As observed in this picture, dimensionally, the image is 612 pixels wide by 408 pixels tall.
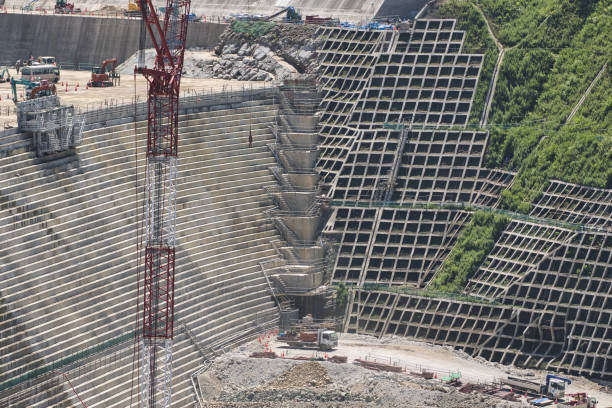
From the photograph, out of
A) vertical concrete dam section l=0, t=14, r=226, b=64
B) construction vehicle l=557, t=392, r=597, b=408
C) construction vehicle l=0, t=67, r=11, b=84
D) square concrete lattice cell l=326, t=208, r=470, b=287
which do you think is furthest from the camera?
vertical concrete dam section l=0, t=14, r=226, b=64

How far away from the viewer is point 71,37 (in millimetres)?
168625

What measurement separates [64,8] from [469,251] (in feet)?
276

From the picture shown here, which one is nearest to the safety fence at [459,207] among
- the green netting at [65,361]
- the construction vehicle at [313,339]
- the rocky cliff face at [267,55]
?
the construction vehicle at [313,339]

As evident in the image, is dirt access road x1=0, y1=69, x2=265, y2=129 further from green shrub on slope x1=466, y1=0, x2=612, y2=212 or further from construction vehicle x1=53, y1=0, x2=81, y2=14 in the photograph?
green shrub on slope x1=466, y1=0, x2=612, y2=212

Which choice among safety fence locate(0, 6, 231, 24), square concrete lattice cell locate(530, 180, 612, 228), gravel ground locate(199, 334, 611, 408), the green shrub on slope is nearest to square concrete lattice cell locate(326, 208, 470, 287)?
the green shrub on slope

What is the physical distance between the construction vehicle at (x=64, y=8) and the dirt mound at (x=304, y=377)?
85.6 metres

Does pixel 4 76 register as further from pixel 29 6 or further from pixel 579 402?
pixel 579 402

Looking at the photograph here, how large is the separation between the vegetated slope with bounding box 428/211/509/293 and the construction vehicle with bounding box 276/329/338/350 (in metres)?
13.3

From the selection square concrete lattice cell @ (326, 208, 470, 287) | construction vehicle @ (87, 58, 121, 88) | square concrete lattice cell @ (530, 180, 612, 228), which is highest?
construction vehicle @ (87, 58, 121, 88)

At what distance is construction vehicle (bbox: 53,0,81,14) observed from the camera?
579ft

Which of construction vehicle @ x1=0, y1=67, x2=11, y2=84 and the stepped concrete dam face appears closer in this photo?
the stepped concrete dam face

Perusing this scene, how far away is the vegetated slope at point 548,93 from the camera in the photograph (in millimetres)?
125688

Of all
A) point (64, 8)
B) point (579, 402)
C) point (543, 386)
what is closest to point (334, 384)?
point (543, 386)

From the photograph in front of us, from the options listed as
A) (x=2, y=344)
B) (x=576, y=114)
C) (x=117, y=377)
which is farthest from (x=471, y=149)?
(x=2, y=344)
